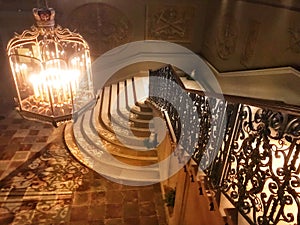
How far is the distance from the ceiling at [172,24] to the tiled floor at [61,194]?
9.88 ft

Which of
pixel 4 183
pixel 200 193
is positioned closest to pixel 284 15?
pixel 200 193

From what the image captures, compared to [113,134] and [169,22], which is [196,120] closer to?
[113,134]

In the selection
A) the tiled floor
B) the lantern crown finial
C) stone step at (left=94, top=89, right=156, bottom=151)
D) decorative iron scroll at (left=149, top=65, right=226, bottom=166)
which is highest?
the lantern crown finial

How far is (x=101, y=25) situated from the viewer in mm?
6992

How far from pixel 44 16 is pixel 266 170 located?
2.11 m

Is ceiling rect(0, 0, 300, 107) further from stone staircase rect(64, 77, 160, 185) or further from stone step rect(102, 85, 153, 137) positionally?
stone step rect(102, 85, 153, 137)

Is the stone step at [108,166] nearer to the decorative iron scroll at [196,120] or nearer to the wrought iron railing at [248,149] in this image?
the decorative iron scroll at [196,120]

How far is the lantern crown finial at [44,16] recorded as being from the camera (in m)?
2.09

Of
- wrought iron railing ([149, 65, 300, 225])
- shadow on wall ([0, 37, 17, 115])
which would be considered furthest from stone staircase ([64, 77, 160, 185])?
shadow on wall ([0, 37, 17, 115])

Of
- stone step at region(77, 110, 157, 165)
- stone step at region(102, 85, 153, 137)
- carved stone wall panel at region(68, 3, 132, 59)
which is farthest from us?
carved stone wall panel at region(68, 3, 132, 59)

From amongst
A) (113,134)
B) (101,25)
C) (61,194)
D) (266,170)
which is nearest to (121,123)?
(113,134)

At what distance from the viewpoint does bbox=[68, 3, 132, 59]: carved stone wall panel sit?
6785mm

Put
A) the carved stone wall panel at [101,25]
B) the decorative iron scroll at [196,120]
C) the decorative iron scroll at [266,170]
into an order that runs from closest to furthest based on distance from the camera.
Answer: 1. the decorative iron scroll at [266,170]
2. the decorative iron scroll at [196,120]
3. the carved stone wall panel at [101,25]

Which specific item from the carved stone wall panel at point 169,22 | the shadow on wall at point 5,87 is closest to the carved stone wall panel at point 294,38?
the carved stone wall panel at point 169,22
